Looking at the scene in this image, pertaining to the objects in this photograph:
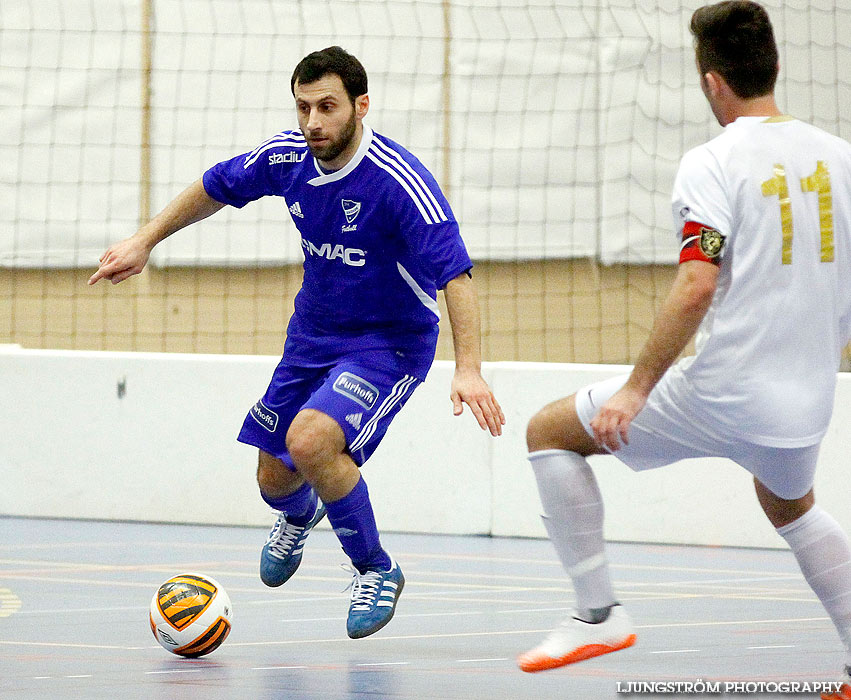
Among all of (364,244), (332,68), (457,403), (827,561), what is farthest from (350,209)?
(827,561)

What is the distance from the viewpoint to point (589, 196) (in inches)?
386

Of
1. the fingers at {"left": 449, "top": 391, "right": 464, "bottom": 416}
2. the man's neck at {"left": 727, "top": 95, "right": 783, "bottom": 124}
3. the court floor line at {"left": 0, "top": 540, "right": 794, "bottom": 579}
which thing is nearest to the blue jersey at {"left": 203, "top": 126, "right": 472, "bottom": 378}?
the fingers at {"left": 449, "top": 391, "right": 464, "bottom": 416}

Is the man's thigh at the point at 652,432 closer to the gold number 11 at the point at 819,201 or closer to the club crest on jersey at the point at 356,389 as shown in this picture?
the gold number 11 at the point at 819,201

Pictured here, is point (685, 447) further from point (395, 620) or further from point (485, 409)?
point (395, 620)

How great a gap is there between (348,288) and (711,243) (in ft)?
5.89

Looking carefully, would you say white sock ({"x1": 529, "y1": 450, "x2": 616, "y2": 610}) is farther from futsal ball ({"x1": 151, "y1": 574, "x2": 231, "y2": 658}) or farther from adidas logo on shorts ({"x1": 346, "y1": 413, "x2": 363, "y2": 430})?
futsal ball ({"x1": 151, "y1": 574, "x2": 231, "y2": 658})

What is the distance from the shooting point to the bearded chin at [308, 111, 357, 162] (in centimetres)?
456

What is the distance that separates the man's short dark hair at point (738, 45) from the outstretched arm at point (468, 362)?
1.19 metres

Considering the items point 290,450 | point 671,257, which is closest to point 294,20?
point 671,257

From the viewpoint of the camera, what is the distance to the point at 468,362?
13.8 ft

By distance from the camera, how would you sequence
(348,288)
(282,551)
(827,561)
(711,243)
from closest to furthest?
(711,243) → (827,561) → (348,288) → (282,551)

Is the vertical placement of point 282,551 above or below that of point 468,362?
below

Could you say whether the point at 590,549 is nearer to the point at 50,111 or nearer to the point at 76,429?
the point at 76,429

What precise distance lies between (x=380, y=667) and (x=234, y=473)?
→ 12.2ft
